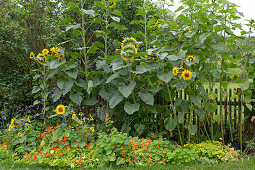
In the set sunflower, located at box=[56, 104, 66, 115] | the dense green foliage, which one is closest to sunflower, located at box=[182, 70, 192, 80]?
the dense green foliage

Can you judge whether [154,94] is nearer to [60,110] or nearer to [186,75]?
[186,75]

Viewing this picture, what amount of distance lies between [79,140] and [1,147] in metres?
1.10

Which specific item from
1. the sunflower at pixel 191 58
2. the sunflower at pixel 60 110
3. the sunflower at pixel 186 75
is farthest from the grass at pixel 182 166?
the sunflower at pixel 191 58

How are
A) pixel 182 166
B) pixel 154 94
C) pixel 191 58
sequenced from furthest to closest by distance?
pixel 154 94
pixel 191 58
pixel 182 166

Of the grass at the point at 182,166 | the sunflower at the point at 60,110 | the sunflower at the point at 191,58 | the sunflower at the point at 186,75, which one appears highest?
the sunflower at the point at 191,58

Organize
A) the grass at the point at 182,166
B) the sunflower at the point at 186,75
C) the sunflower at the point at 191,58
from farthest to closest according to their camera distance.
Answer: the sunflower at the point at 191,58 < the sunflower at the point at 186,75 < the grass at the point at 182,166

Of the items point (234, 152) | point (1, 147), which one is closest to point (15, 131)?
point (1, 147)

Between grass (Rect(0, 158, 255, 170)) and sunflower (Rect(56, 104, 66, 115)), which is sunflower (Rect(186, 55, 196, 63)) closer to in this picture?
grass (Rect(0, 158, 255, 170))

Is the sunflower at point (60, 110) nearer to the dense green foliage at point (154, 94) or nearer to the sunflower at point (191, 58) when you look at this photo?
the dense green foliage at point (154, 94)

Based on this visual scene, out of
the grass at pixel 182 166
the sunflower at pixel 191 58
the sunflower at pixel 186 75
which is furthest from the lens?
the sunflower at pixel 191 58

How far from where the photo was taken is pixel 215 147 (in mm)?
3342

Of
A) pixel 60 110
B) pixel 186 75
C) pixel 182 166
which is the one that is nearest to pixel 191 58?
pixel 186 75

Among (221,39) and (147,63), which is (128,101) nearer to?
(147,63)

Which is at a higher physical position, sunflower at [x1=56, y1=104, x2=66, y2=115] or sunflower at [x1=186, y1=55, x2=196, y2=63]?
sunflower at [x1=186, y1=55, x2=196, y2=63]
